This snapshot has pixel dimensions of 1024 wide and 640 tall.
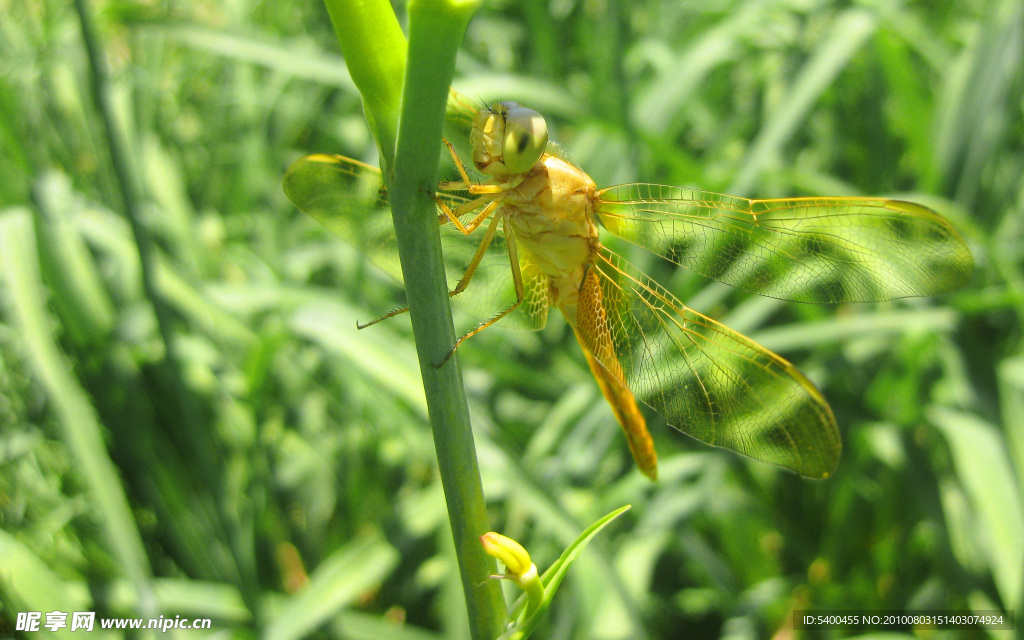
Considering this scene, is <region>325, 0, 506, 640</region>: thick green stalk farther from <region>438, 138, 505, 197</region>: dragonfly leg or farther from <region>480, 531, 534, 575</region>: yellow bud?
<region>438, 138, 505, 197</region>: dragonfly leg

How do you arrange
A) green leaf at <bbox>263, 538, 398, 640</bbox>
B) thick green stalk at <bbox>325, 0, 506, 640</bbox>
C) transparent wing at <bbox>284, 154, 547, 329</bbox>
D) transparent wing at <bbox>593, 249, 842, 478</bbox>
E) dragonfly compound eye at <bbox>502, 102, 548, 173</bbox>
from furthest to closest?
green leaf at <bbox>263, 538, 398, 640</bbox> < transparent wing at <bbox>284, 154, 547, 329</bbox> < transparent wing at <bbox>593, 249, 842, 478</bbox> < dragonfly compound eye at <bbox>502, 102, 548, 173</bbox> < thick green stalk at <bbox>325, 0, 506, 640</bbox>

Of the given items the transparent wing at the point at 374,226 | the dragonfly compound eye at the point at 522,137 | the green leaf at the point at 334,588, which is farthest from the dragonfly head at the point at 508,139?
the green leaf at the point at 334,588

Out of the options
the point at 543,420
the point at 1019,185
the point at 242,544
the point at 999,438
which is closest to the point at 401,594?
the point at 242,544

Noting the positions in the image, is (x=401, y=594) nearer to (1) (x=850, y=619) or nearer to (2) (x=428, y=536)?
(2) (x=428, y=536)

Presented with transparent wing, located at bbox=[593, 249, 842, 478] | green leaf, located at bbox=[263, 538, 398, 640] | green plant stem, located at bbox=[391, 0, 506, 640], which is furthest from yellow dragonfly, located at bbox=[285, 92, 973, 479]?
green leaf, located at bbox=[263, 538, 398, 640]

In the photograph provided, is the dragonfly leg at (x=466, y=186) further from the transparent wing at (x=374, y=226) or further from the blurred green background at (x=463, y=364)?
the blurred green background at (x=463, y=364)
